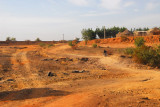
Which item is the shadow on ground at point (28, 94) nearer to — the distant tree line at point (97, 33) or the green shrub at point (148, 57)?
the green shrub at point (148, 57)

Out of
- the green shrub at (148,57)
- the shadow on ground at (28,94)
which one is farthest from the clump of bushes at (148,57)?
the shadow on ground at (28,94)

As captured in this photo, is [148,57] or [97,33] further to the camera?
[97,33]

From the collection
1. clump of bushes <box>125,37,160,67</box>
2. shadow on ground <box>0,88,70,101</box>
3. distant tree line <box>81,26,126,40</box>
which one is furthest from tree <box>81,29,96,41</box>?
shadow on ground <box>0,88,70,101</box>

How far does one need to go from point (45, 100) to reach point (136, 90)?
3.24 metres

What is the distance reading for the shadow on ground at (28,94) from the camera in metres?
5.70

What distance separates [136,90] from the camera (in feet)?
18.8

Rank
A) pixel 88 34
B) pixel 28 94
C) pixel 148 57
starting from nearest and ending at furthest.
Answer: pixel 28 94 → pixel 148 57 → pixel 88 34

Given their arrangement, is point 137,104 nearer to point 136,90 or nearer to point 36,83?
point 136,90

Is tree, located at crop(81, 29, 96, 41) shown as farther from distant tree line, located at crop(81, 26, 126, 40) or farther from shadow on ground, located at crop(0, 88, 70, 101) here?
shadow on ground, located at crop(0, 88, 70, 101)

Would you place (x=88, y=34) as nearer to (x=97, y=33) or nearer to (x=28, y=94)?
(x=97, y=33)

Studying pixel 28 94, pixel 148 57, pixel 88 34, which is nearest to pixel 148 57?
pixel 148 57

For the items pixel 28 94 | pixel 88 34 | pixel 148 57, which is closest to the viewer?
pixel 28 94

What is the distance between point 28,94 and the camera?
237 inches

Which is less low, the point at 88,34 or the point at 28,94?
the point at 88,34
